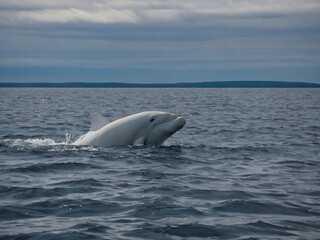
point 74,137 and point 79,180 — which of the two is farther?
point 74,137

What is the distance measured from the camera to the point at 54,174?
17859 mm

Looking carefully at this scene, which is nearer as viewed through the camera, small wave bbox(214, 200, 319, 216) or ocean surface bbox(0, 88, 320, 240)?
ocean surface bbox(0, 88, 320, 240)

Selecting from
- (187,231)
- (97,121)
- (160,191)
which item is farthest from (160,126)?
(187,231)

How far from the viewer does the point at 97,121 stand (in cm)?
2384

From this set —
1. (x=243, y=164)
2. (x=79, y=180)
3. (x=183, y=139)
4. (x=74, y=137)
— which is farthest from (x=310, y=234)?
(x=74, y=137)

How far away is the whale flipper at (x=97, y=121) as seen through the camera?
23734 mm

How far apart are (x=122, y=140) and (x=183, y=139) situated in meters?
6.05

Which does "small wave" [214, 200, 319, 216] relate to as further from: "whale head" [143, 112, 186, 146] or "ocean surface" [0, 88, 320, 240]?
"whale head" [143, 112, 186, 146]

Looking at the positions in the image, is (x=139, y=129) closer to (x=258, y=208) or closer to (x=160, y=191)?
(x=160, y=191)

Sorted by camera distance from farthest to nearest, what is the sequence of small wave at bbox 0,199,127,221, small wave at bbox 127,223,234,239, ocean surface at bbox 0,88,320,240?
small wave at bbox 0,199,127,221 → ocean surface at bbox 0,88,320,240 → small wave at bbox 127,223,234,239

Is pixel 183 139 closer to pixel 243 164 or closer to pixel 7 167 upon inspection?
pixel 243 164

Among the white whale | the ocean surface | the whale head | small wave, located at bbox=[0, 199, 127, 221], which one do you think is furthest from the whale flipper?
small wave, located at bbox=[0, 199, 127, 221]

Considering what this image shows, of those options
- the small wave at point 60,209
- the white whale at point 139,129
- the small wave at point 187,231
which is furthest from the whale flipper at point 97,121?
the small wave at point 187,231

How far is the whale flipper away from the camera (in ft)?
77.9
